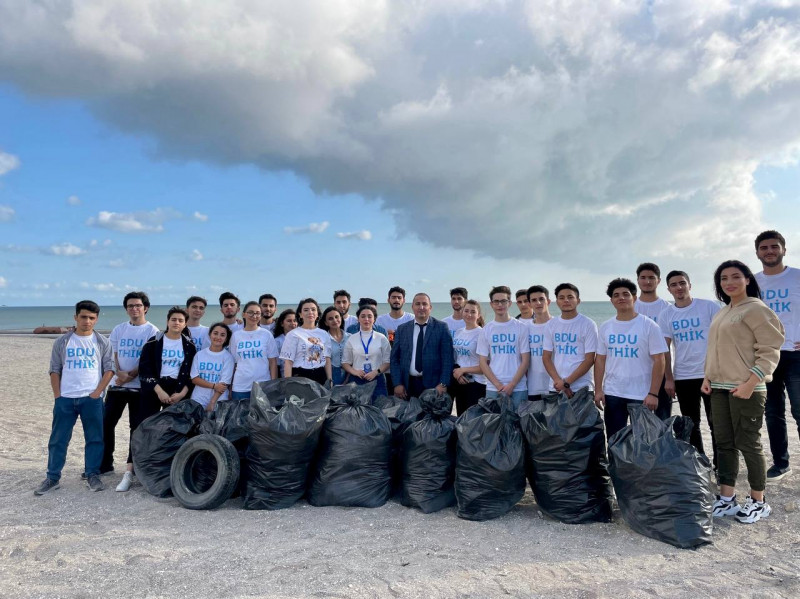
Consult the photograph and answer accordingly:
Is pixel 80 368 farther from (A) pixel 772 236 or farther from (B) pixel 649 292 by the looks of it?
(A) pixel 772 236

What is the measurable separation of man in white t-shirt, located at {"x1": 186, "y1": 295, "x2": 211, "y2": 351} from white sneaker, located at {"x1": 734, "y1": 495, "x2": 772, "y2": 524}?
4.68 metres

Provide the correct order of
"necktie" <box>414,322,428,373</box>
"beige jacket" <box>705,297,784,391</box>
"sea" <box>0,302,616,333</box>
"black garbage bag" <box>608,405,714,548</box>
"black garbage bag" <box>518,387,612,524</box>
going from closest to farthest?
"black garbage bag" <box>608,405,714,548</box> < "beige jacket" <box>705,297,784,391</box> < "black garbage bag" <box>518,387,612,524</box> < "necktie" <box>414,322,428,373</box> < "sea" <box>0,302,616,333</box>

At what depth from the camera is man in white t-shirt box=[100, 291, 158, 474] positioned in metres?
5.02

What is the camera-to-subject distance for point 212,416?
440cm

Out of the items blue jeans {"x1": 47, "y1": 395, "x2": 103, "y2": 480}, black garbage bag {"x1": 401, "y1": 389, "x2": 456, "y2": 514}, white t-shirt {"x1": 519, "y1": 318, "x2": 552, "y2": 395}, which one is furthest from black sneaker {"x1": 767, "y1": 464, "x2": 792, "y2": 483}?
blue jeans {"x1": 47, "y1": 395, "x2": 103, "y2": 480}

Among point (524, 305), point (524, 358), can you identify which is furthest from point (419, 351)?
point (524, 305)

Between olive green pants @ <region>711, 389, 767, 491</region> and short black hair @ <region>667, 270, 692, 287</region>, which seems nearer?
olive green pants @ <region>711, 389, 767, 491</region>

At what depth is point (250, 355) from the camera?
507 centimetres

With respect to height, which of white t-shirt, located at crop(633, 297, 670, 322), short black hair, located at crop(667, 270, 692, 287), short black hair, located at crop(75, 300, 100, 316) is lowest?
short black hair, located at crop(75, 300, 100, 316)

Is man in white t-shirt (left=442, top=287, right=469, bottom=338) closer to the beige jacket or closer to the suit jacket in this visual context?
the suit jacket

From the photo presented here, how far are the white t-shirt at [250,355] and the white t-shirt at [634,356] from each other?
3.07 m

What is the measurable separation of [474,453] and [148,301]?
140 inches

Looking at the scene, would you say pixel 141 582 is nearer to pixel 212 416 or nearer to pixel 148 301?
pixel 212 416

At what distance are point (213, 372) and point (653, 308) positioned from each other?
4.03 metres
